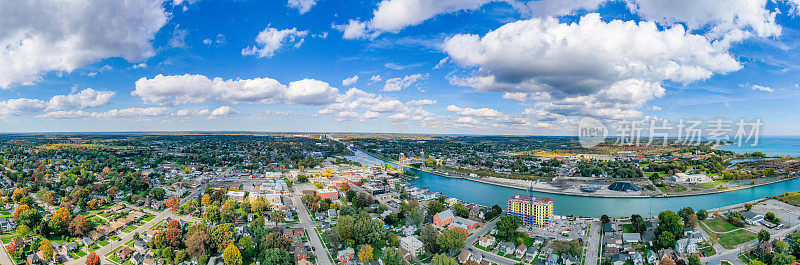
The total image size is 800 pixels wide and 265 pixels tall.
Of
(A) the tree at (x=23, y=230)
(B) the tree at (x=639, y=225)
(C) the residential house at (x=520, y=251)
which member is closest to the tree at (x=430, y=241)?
(C) the residential house at (x=520, y=251)

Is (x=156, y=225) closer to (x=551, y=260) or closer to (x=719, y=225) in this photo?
(x=551, y=260)

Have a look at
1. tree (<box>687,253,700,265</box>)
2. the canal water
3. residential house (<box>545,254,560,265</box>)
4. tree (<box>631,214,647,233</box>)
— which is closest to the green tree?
residential house (<box>545,254,560,265</box>)

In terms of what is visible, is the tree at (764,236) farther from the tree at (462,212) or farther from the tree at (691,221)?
the tree at (462,212)

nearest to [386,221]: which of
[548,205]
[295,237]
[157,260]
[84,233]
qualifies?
[295,237]

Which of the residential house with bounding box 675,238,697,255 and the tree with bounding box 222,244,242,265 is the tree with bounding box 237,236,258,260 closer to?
the tree with bounding box 222,244,242,265

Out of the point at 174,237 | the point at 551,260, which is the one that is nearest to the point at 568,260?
the point at 551,260
